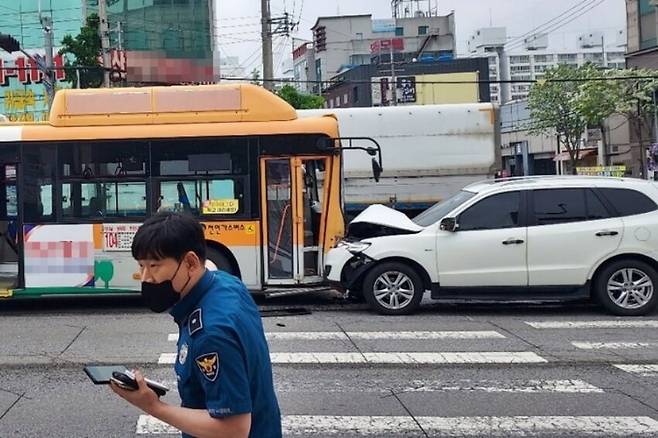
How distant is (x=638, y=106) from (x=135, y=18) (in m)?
28.7

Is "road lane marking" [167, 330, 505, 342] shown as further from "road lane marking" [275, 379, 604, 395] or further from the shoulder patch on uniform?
the shoulder patch on uniform

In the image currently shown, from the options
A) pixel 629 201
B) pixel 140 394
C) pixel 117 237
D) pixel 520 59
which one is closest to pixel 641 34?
pixel 629 201

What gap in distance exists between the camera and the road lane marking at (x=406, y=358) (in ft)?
26.8

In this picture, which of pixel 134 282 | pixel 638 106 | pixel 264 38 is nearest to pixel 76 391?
pixel 134 282

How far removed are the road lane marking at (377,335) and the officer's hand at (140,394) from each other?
23.2ft

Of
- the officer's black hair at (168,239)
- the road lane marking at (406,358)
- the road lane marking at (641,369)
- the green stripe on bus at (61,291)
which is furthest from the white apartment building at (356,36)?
the officer's black hair at (168,239)

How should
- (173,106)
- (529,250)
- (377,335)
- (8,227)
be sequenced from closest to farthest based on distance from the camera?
(377,335)
(529,250)
(173,106)
(8,227)

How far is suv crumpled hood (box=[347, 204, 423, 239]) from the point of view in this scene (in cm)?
1118

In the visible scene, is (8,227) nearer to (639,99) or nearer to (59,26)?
(639,99)

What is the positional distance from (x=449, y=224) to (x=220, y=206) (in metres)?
3.41

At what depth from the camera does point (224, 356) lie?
240 cm

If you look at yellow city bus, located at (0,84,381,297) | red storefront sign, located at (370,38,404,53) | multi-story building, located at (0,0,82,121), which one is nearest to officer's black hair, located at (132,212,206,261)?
yellow city bus, located at (0,84,381,297)

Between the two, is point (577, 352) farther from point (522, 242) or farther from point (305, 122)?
point (305, 122)

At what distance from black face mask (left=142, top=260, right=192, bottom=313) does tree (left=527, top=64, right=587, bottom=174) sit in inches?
1924
